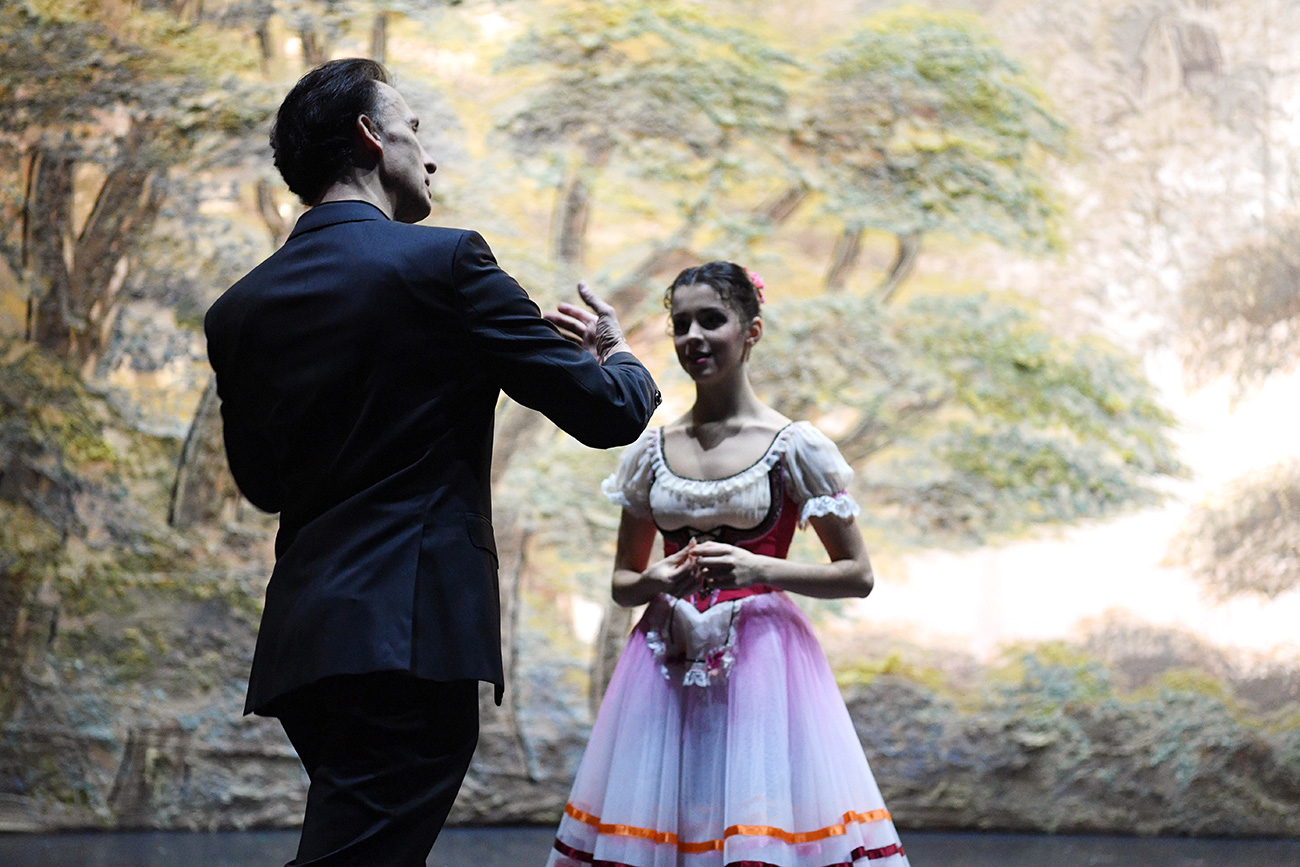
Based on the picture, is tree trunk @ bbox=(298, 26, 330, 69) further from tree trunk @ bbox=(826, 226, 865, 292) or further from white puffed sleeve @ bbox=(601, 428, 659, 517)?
white puffed sleeve @ bbox=(601, 428, 659, 517)

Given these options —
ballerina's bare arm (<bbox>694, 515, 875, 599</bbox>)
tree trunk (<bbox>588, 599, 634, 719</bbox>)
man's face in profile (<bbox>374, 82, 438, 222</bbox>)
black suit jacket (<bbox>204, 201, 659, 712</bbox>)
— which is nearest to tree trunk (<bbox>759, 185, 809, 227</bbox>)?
tree trunk (<bbox>588, 599, 634, 719</bbox>)

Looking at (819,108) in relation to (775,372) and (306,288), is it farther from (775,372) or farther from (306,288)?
(306,288)

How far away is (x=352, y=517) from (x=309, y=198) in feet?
1.54

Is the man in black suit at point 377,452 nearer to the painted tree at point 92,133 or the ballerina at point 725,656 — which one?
the ballerina at point 725,656

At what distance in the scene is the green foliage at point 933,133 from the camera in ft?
14.3

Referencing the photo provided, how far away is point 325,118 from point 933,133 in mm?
3463

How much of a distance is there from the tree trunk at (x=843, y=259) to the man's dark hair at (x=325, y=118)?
3134 millimetres

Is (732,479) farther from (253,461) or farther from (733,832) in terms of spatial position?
(253,461)

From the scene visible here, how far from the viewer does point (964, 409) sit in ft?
14.1

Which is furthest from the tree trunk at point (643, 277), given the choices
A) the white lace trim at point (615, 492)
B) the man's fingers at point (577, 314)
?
the man's fingers at point (577, 314)

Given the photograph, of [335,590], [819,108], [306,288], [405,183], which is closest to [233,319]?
[306,288]

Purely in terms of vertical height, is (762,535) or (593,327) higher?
(593,327)

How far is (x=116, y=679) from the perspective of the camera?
12.4 feet

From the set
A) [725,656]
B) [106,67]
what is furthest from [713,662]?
[106,67]
